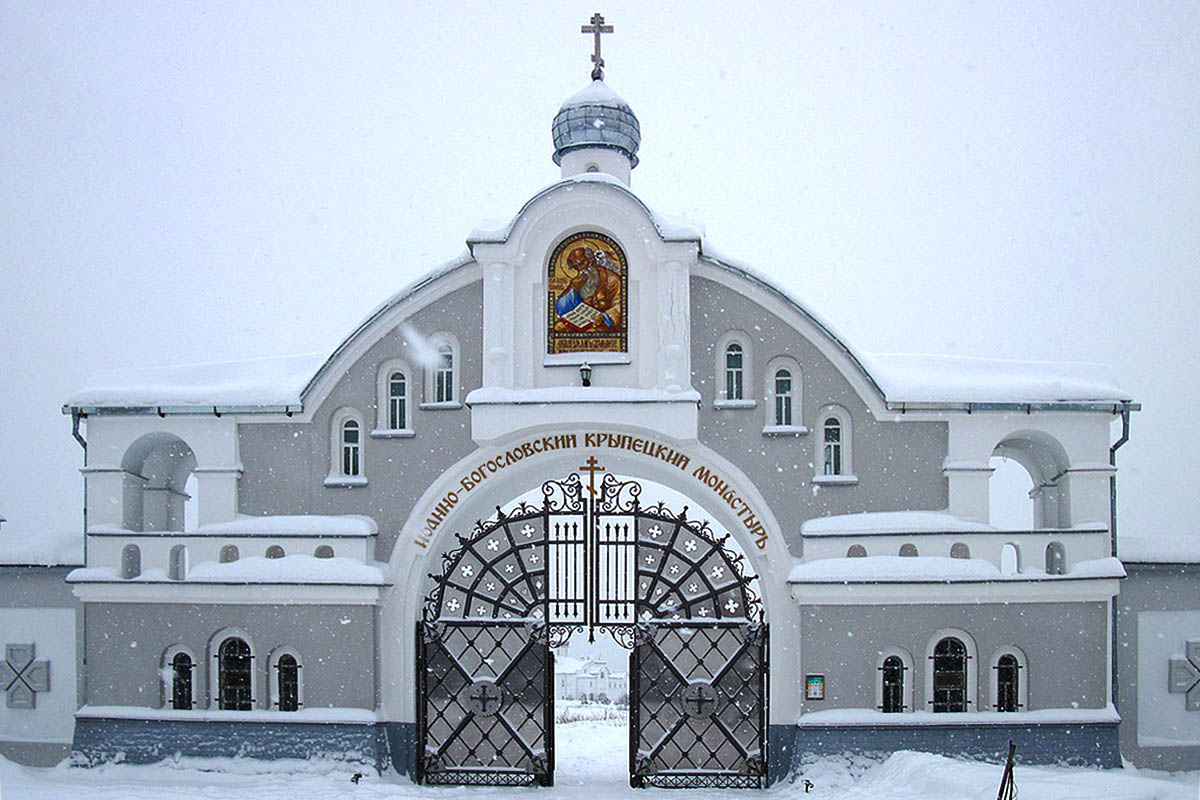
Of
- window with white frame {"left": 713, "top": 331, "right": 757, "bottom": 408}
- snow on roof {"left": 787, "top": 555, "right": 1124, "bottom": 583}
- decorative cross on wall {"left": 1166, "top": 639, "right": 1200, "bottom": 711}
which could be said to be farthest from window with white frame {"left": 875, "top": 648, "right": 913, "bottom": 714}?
decorative cross on wall {"left": 1166, "top": 639, "right": 1200, "bottom": 711}

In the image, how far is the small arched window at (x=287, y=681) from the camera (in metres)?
17.6

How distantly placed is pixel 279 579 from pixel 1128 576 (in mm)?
13684

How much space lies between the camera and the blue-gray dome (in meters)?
20.7

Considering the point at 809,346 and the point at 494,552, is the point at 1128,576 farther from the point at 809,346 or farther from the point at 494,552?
the point at 494,552

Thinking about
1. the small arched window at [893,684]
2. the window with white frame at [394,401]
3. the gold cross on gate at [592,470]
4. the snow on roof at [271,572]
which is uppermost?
the window with white frame at [394,401]

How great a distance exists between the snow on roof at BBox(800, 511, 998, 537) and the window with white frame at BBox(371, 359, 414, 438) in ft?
21.8

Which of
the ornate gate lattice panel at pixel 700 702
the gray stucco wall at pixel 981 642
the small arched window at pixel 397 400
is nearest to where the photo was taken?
the gray stucco wall at pixel 981 642

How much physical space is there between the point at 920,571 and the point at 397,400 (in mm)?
8751

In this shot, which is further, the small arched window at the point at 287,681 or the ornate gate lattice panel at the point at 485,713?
the small arched window at the point at 287,681

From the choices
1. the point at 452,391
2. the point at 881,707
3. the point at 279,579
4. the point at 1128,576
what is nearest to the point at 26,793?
the point at 279,579

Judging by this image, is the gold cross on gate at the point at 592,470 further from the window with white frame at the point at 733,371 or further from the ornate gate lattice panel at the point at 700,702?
the ornate gate lattice panel at the point at 700,702

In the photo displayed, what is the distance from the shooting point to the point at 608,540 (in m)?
18.0

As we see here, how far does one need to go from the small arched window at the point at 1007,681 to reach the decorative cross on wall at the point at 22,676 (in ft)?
51.2

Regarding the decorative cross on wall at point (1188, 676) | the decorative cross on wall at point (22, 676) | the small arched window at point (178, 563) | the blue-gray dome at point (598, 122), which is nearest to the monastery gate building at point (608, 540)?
the decorative cross on wall at point (1188, 676)
